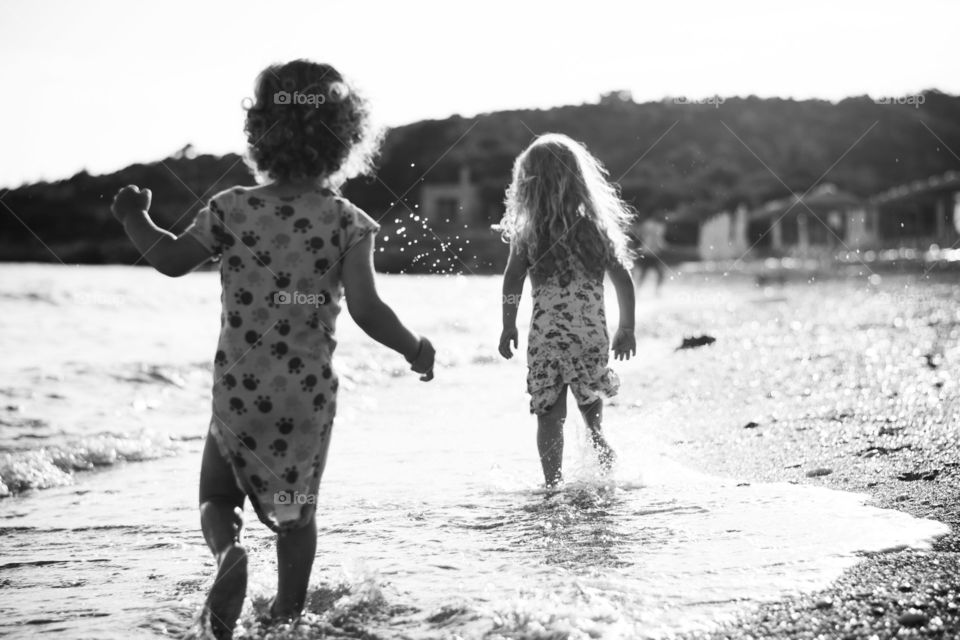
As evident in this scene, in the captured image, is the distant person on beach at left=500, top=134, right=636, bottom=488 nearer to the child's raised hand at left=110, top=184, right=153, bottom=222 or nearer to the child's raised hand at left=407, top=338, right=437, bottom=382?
the child's raised hand at left=407, top=338, right=437, bottom=382

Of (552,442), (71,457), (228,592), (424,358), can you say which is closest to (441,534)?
(552,442)

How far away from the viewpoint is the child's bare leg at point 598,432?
13.7ft

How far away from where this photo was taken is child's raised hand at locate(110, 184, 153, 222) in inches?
94.0

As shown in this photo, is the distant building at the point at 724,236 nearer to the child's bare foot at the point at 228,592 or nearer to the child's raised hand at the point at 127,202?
the child's raised hand at the point at 127,202

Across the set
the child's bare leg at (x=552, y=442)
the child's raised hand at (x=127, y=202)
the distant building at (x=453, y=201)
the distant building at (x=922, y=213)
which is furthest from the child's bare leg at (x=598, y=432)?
the distant building at (x=453, y=201)

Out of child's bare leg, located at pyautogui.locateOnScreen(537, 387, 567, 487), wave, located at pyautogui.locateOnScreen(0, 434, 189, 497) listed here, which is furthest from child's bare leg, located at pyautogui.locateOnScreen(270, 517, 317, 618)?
wave, located at pyautogui.locateOnScreen(0, 434, 189, 497)

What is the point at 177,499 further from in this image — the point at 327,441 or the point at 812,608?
the point at 812,608

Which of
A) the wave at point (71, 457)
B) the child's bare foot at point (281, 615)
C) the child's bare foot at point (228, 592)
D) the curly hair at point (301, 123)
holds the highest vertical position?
the curly hair at point (301, 123)

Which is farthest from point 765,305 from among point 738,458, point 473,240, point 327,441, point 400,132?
point 400,132

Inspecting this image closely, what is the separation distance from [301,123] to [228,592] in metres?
1.22

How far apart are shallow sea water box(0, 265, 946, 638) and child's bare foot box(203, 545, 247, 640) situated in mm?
117

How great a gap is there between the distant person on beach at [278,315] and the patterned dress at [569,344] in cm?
177

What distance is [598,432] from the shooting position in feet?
13.8

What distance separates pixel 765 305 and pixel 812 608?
1514 cm
